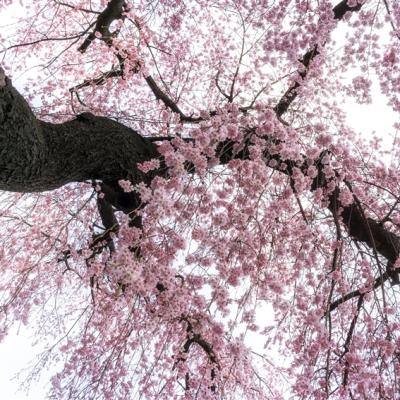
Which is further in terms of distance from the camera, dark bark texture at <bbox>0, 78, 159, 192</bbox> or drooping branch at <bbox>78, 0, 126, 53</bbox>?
drooping branch at <bbox>78, 0, 126, 53</bbox>

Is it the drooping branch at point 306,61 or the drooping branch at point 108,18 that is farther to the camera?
the drooping branch at point 108,18

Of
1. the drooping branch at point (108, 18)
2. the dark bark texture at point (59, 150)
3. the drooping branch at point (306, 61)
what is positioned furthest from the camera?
the drooping branch at point (108, 18)

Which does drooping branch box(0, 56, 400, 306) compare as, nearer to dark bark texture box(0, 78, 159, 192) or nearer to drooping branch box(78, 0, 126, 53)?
dark bark texture box(0, 78, 159, 192)

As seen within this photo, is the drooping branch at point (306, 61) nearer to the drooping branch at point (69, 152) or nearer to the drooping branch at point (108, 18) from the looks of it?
the drooping branch at point (69, 152)

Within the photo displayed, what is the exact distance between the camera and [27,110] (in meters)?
2.37

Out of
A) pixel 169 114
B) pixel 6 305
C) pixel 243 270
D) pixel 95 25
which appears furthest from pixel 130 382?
pixel 95 25

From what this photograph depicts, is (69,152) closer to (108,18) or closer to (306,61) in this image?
(306,61)

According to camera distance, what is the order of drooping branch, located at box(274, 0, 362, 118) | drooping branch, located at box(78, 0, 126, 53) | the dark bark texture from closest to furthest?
the dark bark texture → drooping branch, located at box(274, 0, 362, 118) → drooping branch, located at box(78, 0, 126, 53)

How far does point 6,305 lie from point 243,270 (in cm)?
378

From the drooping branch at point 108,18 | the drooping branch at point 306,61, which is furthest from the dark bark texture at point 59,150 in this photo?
the drooping branch at point 108,18

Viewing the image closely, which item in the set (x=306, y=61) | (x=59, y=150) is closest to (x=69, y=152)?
(x=59, y=150)

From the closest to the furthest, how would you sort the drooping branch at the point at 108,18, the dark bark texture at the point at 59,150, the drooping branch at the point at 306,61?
1. the dark bark texture at the point at 59,150
2. the drooping branch at the point at 306,61
3. the drooping branch at the point at 108,18

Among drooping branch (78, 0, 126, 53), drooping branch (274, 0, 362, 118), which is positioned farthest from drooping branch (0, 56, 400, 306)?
drooping branch (78, 0, 126, 53)

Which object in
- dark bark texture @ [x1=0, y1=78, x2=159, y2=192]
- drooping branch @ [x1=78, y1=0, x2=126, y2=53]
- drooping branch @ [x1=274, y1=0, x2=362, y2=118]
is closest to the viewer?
dark bark texture @ [x1=0, y1=78, x2=159, y2=192]
